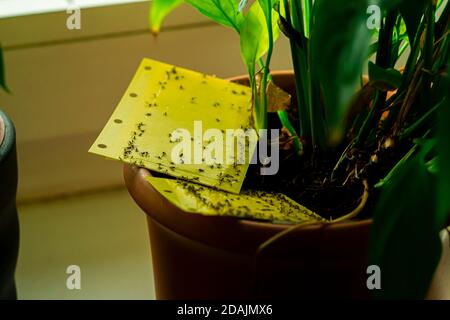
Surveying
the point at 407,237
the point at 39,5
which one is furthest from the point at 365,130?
the point at 39,5

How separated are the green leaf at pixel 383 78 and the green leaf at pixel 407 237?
66 millimetres

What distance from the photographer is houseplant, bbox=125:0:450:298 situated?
0.33 m

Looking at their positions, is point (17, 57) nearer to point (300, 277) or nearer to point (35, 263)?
point (35, 263)

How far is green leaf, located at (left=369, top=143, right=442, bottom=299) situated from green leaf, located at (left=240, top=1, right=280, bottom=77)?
7.4 inches

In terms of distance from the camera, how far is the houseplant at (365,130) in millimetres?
329

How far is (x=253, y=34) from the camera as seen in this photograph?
517 mm

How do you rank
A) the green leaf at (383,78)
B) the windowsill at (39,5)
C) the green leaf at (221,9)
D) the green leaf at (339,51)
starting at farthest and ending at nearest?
the windowsill at (39,5) < the green leaf at (221,9) < the green leaf at (383,78) < the green leaf at (339,51)

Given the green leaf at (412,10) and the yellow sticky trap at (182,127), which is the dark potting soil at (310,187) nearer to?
the yellow sticky trap at (182,127)

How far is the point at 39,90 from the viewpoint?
2.64 feet

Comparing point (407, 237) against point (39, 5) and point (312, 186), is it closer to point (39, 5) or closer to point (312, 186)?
point (312, 186)

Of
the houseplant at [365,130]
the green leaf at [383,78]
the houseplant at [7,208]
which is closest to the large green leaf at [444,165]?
the houseplant at [365,130]

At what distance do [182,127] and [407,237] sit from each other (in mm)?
242

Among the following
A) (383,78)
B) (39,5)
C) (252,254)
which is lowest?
(252,254)

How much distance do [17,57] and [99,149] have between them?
32cm
